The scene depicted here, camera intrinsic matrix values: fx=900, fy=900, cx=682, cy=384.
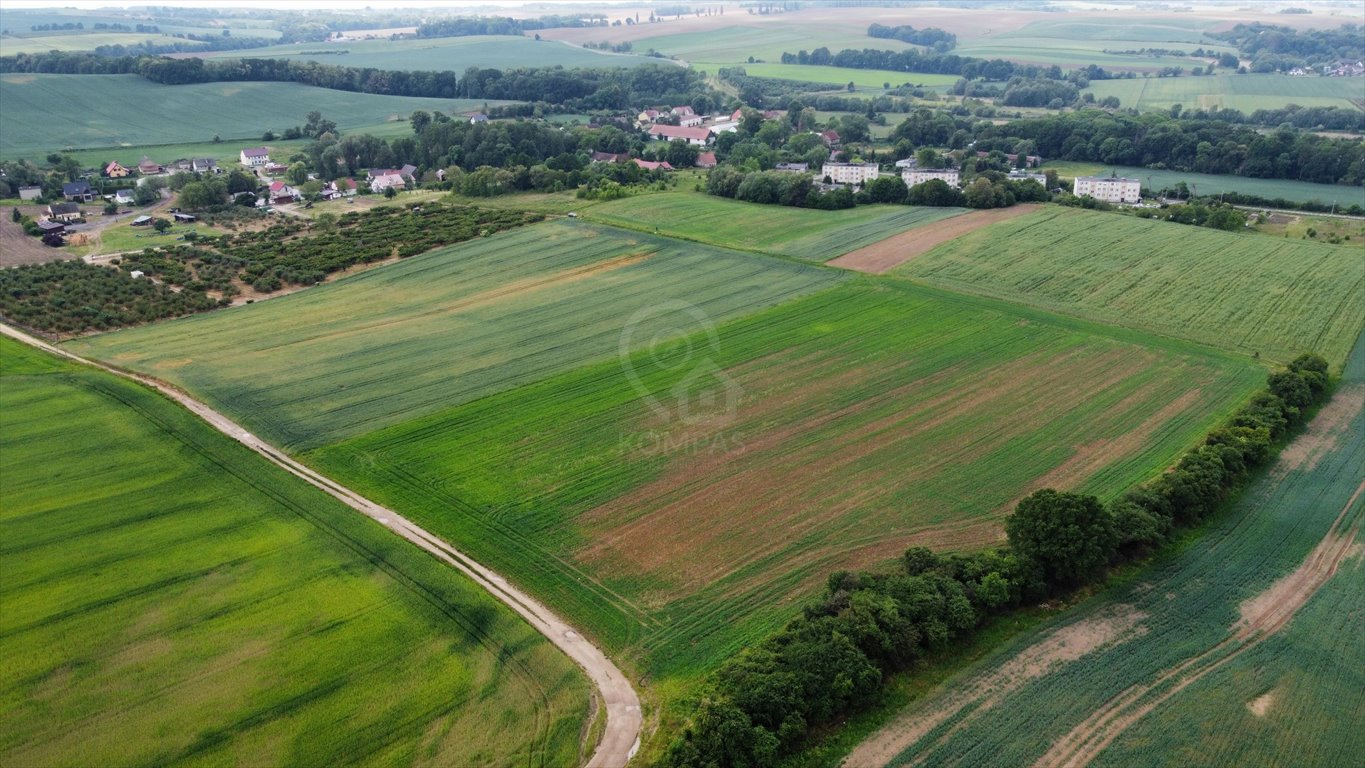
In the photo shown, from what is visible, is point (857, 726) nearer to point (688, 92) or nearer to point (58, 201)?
point (58, 201)

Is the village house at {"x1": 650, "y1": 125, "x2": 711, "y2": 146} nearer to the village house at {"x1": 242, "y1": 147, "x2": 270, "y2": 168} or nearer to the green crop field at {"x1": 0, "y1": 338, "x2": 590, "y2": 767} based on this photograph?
the village house at {"x1": 242, "y1": 147, "x2": 270, "y2": 168}

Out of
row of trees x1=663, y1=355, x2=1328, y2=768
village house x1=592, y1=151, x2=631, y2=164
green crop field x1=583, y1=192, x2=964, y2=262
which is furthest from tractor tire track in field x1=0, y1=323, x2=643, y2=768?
village house x1=592, y1=151, x2=631, y2=164

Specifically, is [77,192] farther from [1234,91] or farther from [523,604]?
[1234,91]

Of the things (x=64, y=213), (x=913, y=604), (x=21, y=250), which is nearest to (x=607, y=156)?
(x=64, y=213)

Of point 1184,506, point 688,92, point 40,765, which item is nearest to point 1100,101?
point 688,92

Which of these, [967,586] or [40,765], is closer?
[40,765]
